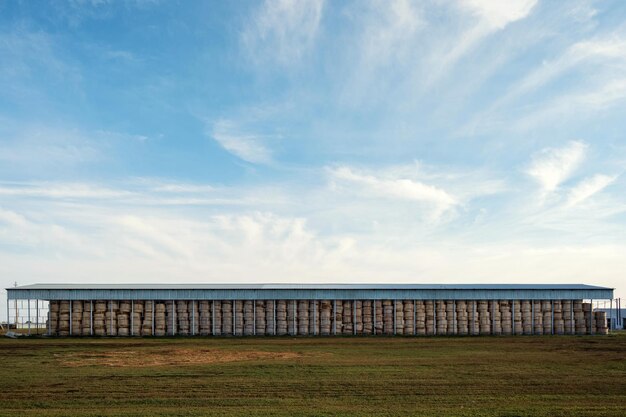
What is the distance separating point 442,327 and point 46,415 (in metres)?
40.0

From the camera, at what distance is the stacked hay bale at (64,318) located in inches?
1991

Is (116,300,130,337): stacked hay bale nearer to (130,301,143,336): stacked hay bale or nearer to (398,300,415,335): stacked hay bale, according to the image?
(130,301,143,336): stacked hay bale

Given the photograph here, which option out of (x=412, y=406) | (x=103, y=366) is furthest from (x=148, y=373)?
(x=412, y=406)

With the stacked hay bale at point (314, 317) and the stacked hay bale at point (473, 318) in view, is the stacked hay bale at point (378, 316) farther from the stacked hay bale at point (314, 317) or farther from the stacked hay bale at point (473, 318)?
the stacked hay bale at point (473, 318)

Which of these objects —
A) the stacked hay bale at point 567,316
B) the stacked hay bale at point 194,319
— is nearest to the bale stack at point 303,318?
the stacked hay bale at point 194,319

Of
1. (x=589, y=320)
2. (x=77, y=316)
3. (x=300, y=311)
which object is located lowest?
(x=589, y=320)

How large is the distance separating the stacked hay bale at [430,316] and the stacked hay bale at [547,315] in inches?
385

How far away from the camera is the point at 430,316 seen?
5275 centimetres

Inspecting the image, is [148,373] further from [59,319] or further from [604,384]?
[59,319]

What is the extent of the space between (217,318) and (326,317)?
9218 mm

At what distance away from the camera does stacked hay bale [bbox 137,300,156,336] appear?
5094 centimetres

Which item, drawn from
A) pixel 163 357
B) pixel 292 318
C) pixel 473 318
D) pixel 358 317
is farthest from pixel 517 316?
pixel 163 357

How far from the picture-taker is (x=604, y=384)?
23297mm

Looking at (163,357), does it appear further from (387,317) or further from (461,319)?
(461,319)
